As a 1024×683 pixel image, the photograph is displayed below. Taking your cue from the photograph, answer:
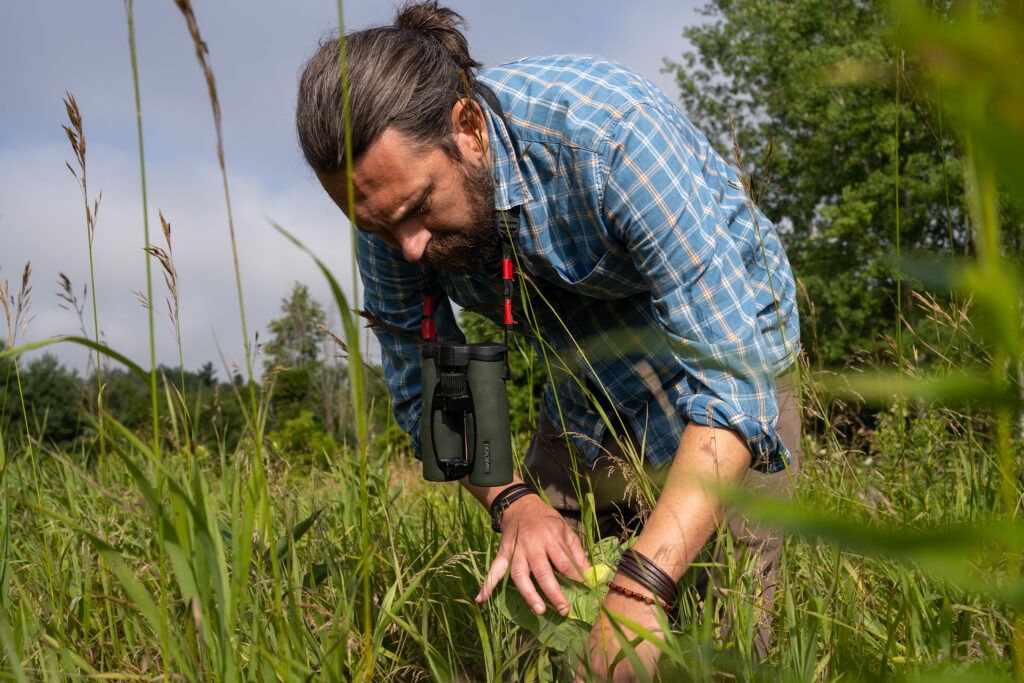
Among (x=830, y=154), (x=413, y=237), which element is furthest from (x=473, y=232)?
(x=830, y=154)

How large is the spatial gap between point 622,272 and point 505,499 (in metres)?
0.68

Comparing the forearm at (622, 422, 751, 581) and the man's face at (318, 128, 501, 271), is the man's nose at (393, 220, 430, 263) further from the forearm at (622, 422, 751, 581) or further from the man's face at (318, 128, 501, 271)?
the forearm at (622, 422, 751, 581)

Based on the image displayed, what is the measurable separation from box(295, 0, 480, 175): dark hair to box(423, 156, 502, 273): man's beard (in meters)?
0.09

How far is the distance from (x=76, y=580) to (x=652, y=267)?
153 centimetres

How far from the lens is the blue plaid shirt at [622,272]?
154cm

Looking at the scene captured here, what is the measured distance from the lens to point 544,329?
2.30 metres

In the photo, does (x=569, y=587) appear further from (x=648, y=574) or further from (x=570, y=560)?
(x=648, y=574)

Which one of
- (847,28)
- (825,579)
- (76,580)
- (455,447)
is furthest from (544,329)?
(847,28)

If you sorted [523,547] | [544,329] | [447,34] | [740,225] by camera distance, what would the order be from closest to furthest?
[523,547]
[740,225]
[447,34]
[544,329]

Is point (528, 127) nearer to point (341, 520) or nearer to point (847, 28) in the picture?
Answer: point (341, 520)

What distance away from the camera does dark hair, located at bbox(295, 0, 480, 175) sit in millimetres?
1762

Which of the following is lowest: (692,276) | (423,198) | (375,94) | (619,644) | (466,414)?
(619,644)

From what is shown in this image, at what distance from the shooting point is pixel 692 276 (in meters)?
1.57

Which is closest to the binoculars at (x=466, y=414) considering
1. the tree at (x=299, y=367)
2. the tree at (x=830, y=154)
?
the tree at (x=299, y=367)
